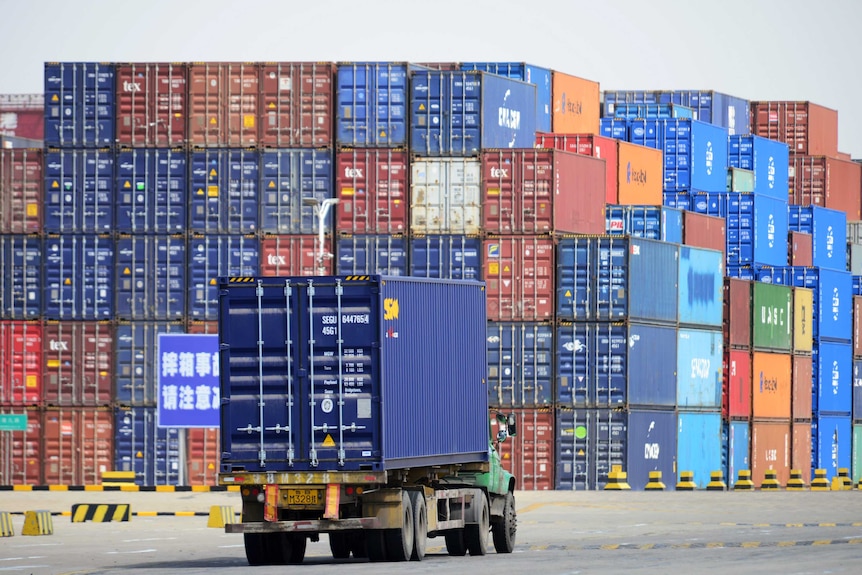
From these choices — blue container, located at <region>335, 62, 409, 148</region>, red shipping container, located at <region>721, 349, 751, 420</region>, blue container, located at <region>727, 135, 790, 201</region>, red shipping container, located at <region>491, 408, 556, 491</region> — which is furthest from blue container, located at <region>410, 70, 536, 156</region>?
blue container, located at <region>727, 135, 790, 201</region>

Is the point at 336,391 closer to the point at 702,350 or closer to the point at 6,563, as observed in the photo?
the point at 6,563

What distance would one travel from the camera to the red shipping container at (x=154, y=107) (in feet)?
182

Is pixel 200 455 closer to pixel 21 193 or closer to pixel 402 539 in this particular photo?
pixel 21 193

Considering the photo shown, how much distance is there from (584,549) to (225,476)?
653cm

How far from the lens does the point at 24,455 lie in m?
55.1

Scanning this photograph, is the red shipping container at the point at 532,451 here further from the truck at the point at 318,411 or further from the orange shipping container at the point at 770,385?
the truck at the point at 318,411

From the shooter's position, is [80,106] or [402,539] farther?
[80,106]

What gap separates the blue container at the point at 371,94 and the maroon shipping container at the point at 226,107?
2712mm

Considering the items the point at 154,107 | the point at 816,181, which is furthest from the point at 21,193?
the point at 816,181

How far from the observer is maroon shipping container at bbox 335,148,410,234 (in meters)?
54.7

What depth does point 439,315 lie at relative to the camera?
94.8ft

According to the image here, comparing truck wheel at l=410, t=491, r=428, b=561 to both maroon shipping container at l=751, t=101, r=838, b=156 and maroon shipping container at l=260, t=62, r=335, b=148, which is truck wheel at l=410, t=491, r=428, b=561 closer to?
maroon shipping container at l=260, t=62, r=335, b=148

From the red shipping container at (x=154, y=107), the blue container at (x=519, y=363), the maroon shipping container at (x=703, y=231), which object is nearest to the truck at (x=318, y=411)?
the blue container at (x=519, y=363)

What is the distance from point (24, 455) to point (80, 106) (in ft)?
34.2
